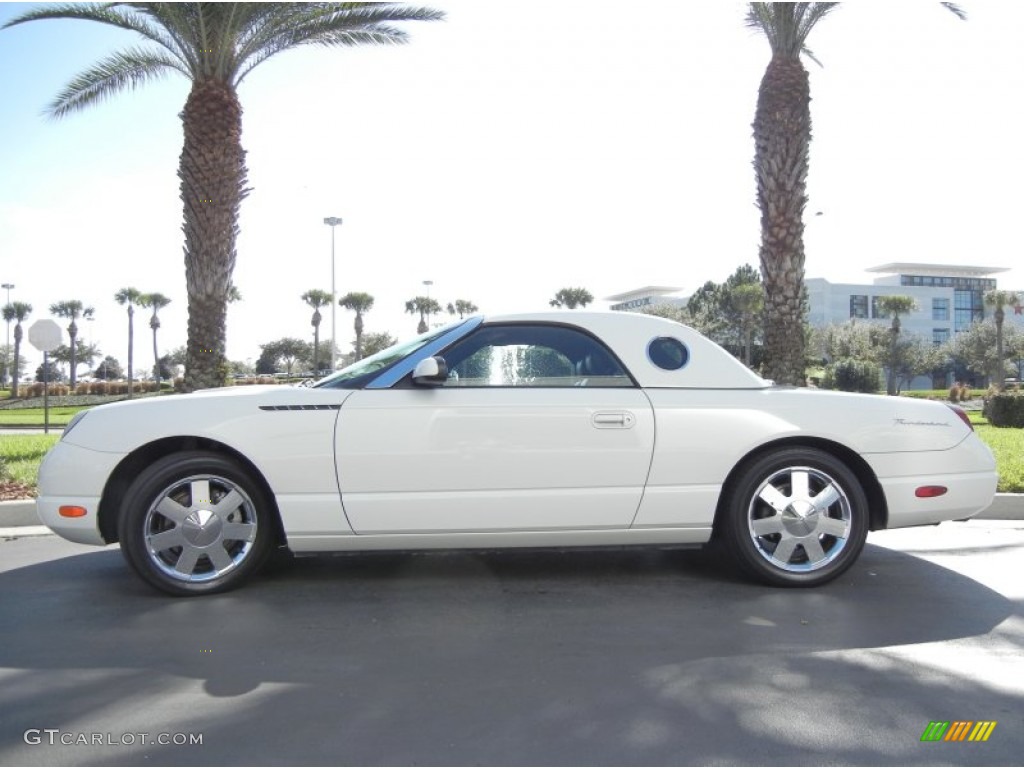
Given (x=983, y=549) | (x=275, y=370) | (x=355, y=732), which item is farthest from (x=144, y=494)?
(x=275, y=370)

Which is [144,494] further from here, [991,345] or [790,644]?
[991,345]

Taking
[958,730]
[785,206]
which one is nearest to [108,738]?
[958,730]

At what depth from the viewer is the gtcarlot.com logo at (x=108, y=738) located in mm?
2713

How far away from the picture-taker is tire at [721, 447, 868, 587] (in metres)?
4.41

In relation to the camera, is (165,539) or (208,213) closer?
(165,539)

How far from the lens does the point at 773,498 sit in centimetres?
443

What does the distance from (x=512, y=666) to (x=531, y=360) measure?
175cm

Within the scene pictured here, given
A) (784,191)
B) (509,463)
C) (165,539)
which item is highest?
(784,191)

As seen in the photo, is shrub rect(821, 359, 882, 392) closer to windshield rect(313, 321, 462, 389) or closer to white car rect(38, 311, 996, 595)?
white car rect(38, 311, 996, 595)

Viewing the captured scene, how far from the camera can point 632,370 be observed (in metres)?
4.52

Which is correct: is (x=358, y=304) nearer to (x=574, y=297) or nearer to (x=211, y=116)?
(x=574, y=297)

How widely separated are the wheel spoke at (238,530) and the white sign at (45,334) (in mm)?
14073

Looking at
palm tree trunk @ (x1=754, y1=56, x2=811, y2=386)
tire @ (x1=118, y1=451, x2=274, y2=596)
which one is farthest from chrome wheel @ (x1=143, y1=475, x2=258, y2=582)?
palm tree trunk @ (x1=754, y1=56, x2=811, y2=386)

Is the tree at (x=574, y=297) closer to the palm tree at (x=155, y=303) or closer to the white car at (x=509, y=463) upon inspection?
the palm tree at (x=155, y=303)
